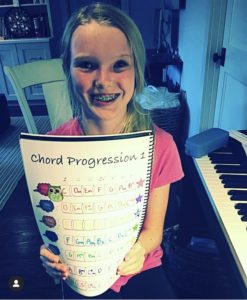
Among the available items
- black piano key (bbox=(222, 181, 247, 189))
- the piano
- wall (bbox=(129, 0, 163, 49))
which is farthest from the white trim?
wall (bbox=(129, 0, 163, 49))

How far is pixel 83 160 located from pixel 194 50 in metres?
1.88

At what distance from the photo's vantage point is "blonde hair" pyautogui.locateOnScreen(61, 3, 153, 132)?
588 mm

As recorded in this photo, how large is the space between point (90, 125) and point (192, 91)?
1670 mm

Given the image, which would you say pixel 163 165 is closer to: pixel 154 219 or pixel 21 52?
pixel 154 219

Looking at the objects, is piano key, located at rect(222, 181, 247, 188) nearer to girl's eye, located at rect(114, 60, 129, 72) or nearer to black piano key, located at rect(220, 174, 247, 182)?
black piano key, located at rect(220, 174, 247, 182)

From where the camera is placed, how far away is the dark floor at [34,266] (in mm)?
1276

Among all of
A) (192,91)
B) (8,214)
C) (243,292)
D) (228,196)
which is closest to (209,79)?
(192,91)

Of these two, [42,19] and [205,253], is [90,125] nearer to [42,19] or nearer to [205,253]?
[205,253]

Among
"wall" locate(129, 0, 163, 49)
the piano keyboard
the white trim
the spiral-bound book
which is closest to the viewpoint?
the spiral-bound book

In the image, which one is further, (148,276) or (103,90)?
(148,276)

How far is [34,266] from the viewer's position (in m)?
1.55

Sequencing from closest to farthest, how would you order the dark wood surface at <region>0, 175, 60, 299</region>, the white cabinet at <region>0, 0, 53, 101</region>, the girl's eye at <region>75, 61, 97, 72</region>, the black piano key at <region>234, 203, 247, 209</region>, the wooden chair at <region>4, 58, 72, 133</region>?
1. the girl's eye at <region>75, 61, 97, 72</region>
2. the black piano key at <region>234, 203, 247, 209</region>
3. the wooden chair at <region>4, 58, 72, 133</region>
4. the dark wood surface at <region>0, 175, 60, 299</region>
5. the white cabinet at <region>0, 0, 53, 101</region>

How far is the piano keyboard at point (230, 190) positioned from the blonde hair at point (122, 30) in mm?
329

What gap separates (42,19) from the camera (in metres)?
3.79
